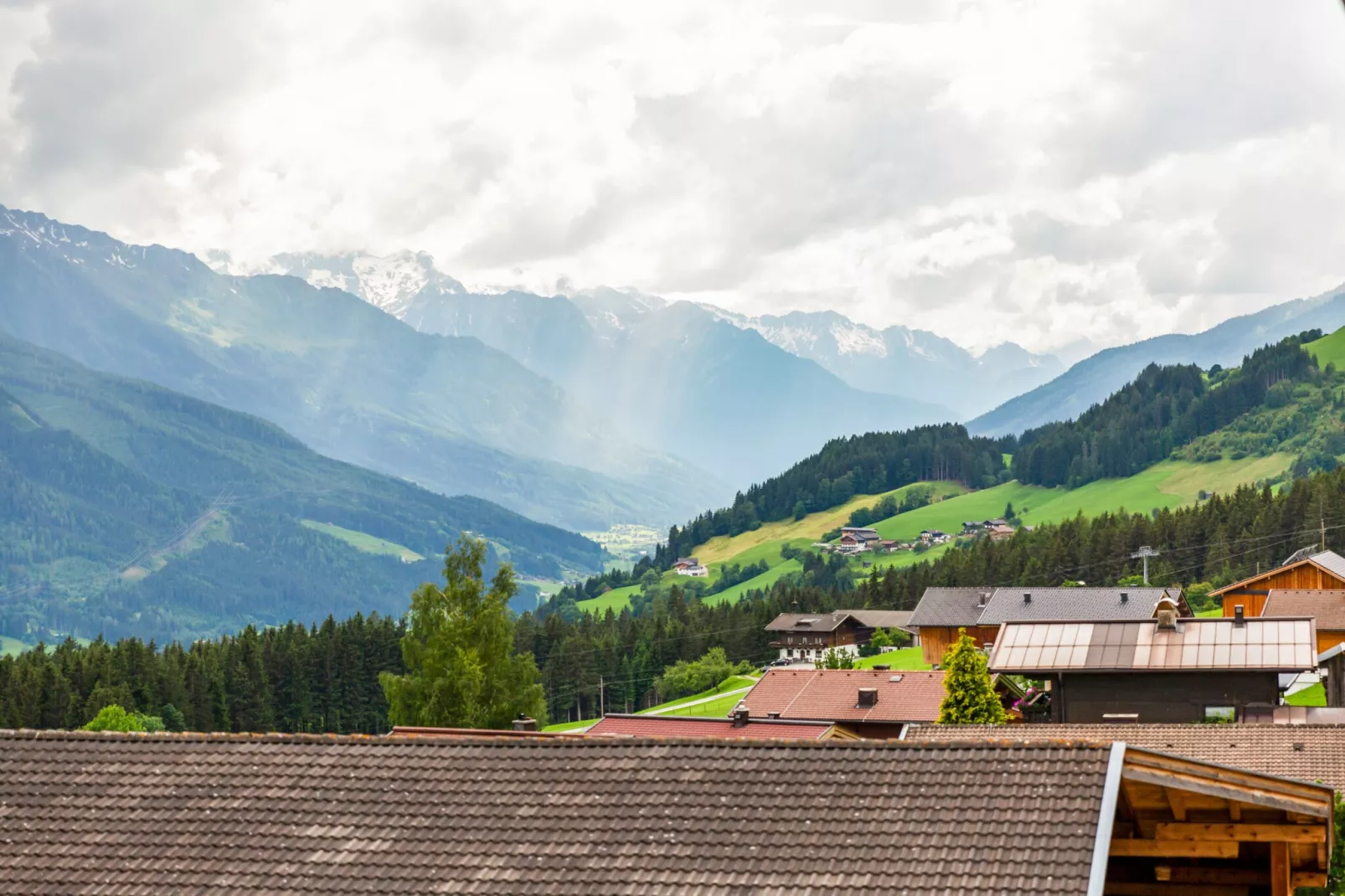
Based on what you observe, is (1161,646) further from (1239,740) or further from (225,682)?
(225,682)

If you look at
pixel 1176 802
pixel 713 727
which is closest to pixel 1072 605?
pixel 713 727

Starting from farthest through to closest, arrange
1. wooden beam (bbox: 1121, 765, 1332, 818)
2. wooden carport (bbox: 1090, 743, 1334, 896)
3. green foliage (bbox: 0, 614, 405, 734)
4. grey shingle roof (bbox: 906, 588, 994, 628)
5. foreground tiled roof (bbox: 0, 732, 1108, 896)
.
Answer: grey shingle roof (bbox: 906, 588, 994, 628)
green foliage (bbox: 0, 614, 405, 734)
wooden carport (bbox: 1090, 743, 1334, 896)
wooden beam (bbox: 1121, 765, 1332, 818)
foreground tiled roof (bbox: 0, 732, 1108, 896)

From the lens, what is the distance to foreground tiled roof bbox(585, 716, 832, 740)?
47844 millimetres

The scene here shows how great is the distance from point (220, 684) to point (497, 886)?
10258 centimetres

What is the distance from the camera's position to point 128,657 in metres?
107

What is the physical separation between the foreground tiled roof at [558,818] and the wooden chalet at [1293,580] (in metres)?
71.3

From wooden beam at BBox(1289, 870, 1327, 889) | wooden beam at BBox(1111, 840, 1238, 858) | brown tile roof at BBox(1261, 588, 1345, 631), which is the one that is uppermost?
brown tile roof at BBox(1261, 588, 1345, 631)

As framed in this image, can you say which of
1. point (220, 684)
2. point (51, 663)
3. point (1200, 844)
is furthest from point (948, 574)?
point (1200, 844)

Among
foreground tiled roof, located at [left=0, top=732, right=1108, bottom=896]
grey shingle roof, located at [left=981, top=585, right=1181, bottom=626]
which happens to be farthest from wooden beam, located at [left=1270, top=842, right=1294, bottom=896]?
grey shingle roof, located at [left=981, top=585, right=1181, bottom=626]

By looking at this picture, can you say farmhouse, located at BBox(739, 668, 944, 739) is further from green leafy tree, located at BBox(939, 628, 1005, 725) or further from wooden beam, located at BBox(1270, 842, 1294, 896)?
wooden beam, located at BBox(1270, 842, 1294, 896)

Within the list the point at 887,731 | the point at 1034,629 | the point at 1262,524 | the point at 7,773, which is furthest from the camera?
the point at 1262,524

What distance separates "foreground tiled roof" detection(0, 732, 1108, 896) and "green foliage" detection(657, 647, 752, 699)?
105368 mm

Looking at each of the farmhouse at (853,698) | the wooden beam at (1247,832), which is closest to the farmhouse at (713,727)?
the farmhouse at (853,698)

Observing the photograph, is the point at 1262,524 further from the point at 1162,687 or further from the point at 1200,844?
the point at 1200,844
